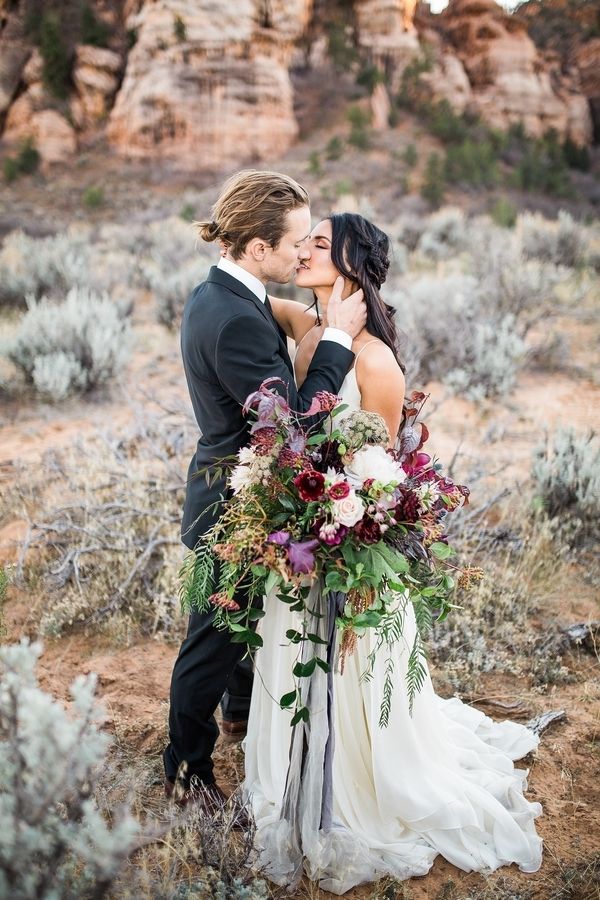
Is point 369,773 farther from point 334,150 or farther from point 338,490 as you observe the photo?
point 334,150

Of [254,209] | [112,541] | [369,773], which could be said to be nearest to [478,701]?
[369,773]

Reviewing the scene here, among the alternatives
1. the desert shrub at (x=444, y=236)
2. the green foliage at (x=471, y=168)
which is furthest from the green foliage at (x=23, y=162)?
the desert shrub at (x=444, y=236)

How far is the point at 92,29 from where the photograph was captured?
26.2 metres

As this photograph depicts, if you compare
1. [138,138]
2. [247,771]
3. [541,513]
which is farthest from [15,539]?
[138,138]

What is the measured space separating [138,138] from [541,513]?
83.9 ft

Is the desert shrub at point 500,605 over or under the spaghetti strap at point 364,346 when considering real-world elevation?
under

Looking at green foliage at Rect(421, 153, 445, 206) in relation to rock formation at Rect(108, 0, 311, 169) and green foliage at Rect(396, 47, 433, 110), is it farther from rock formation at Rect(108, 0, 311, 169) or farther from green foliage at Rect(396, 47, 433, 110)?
green foliage at Rect(396, 47, 433, 110)

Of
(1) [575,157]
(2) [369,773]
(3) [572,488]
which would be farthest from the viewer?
(1) [575,157]

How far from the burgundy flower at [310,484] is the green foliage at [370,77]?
2978 cm

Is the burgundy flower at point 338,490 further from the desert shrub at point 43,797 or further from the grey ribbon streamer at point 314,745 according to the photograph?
the desert shrub at point 43,797

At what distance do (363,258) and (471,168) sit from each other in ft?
71.2

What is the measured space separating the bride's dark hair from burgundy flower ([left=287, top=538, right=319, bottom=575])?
0.97 m

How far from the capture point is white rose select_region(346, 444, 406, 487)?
5.30 ft

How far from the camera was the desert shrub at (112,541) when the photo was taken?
3.57 metres
